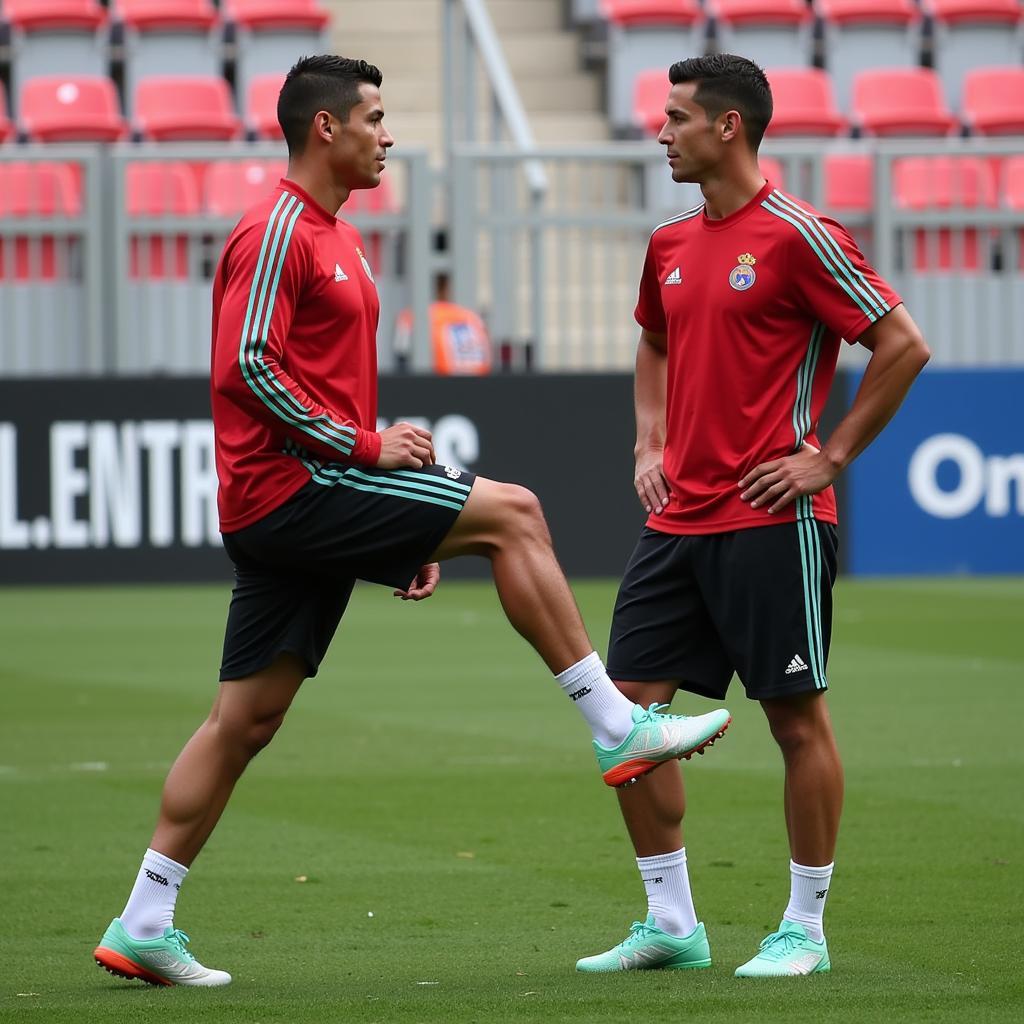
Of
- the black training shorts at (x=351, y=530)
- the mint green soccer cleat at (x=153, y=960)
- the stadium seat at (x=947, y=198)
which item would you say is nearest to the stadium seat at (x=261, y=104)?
the stadium seat at (x=947, y=198)

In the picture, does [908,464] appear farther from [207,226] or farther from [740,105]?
[740,105]

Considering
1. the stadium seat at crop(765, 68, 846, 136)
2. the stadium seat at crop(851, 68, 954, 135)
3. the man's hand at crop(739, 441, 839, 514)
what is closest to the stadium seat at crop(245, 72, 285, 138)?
the stadium seat at crop(765, 68, 846, 136)

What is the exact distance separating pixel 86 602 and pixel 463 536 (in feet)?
33.1

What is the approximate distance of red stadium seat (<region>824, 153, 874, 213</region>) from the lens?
16750mm

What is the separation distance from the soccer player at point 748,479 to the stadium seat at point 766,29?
1667cm

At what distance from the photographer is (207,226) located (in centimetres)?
1579

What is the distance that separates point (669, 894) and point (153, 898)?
1.23m

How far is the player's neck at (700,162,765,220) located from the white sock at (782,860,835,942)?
5.20ft

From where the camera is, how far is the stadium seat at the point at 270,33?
2081 cm

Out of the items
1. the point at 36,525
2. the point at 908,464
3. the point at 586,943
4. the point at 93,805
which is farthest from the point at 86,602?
the point at 586,943

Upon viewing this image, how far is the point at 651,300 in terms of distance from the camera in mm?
5359

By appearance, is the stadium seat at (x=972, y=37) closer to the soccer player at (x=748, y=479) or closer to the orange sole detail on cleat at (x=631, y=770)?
the soccer player at (x=748, y=479)

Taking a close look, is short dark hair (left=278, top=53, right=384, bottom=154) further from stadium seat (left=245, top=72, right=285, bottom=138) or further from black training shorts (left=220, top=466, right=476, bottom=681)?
stadium seat (left=245, top=72, right=285, bottom=138)

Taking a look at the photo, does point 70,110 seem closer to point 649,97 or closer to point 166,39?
point 166,39
